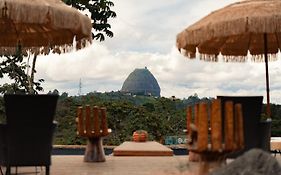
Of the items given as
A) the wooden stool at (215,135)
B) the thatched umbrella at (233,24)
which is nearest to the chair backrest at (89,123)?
the thatched umbrella at (233,24)

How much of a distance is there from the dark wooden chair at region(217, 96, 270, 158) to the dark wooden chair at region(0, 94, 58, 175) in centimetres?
228

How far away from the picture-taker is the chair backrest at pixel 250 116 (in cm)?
680

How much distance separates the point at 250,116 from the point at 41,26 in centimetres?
313

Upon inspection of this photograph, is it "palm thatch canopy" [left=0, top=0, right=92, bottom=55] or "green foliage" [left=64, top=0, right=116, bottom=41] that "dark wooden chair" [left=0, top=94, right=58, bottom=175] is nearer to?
"palm thatch canopy" [left=0, top=0, right=92, bottom=55]

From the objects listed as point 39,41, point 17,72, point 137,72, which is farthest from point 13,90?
point 137,72

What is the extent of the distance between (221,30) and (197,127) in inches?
95.2

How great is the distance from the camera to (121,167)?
742cm

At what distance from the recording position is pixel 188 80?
1403cm

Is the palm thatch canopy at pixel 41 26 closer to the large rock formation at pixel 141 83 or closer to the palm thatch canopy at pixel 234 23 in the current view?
the palm thatch canopy at pixel 234 23

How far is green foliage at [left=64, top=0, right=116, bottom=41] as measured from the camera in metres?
16.5

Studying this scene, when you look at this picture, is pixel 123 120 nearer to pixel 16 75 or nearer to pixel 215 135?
pixel 16 75

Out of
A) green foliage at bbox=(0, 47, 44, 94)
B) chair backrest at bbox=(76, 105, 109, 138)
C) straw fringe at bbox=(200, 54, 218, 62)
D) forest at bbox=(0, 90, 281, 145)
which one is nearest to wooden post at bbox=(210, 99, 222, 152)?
chair backrest at bbox=(76, 105, 109, 138)

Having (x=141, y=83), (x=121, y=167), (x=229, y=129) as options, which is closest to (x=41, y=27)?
(x=121, y=167)

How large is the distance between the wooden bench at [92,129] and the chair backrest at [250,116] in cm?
211
